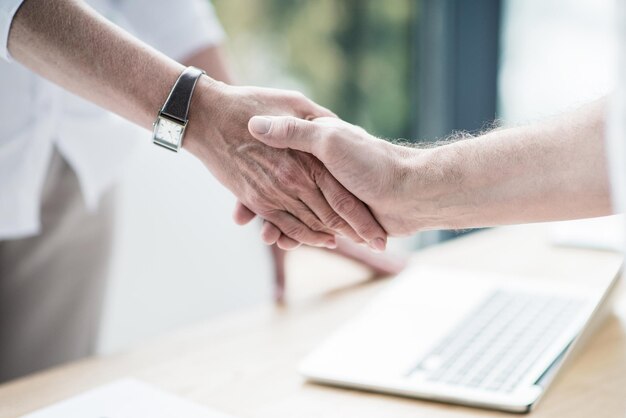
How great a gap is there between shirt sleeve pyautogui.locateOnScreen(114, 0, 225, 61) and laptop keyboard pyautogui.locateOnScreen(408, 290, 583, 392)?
0.70m

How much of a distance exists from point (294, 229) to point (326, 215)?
5 centimetres

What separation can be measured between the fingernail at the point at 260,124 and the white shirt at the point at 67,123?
32cm

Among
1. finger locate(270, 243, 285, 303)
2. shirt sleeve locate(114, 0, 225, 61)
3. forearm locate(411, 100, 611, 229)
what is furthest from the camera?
shirt sleeve locate(114, 0, 225, 61)

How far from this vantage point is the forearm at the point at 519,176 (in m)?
0.80

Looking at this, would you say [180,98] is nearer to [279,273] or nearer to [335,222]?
[335,222]

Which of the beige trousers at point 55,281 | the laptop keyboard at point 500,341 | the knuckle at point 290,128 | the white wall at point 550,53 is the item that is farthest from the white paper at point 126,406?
the white wall at point 550,53

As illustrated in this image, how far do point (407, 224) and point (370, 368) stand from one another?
228 mm

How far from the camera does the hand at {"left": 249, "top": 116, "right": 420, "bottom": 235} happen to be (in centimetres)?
100

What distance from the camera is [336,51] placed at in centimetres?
288

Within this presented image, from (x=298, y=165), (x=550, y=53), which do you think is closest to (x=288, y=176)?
(x=298, y=165)

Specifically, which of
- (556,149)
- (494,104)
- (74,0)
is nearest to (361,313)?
(556,149)

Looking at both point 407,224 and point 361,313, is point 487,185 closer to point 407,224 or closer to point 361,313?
point 407,224

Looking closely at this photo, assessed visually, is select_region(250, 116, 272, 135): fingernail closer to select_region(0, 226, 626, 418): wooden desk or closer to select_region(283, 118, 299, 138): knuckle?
select_region(283, 118, 299, 138): knuckle

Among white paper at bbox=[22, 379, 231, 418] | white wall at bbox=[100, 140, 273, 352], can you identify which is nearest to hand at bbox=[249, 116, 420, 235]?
white paper at bbox=[22, 379, 231, 418]
